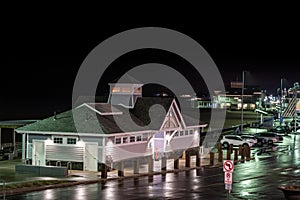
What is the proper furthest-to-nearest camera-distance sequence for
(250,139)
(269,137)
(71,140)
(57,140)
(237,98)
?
1. (237,98)
2. (269,137)
3. (250,139)
4. (57,140)
5. (71,140)

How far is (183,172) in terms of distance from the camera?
36.9 metres

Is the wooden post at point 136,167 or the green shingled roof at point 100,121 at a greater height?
the green shingled roof at point 100,121

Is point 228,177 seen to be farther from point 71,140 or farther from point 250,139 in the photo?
point 250,139

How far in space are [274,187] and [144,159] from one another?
12.2 m

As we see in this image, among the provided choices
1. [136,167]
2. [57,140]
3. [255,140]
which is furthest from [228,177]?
[255,140]

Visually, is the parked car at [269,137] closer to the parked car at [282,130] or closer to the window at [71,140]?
the parked car at [282,130]

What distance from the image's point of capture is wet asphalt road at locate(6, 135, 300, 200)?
2647cm

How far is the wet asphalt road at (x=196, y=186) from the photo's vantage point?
2647 cm

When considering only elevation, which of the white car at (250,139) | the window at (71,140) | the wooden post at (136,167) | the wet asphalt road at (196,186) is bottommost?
the wet asphalt road at (196,186)

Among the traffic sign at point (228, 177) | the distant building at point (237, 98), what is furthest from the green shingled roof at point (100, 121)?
the distant building at point (237, 98)

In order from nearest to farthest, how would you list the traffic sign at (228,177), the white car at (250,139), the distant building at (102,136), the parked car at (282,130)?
the traffic sign at (228,177)
the distant building at (102,136)
the white car at (250,139)
the parked car at (282,130)

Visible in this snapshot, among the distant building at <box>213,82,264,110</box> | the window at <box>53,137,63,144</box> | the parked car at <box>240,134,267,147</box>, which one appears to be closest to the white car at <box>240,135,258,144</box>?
the parked car at <box>240,134,267,147</box>

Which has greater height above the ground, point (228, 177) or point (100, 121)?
point (100, 121)

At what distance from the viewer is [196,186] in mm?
30172
